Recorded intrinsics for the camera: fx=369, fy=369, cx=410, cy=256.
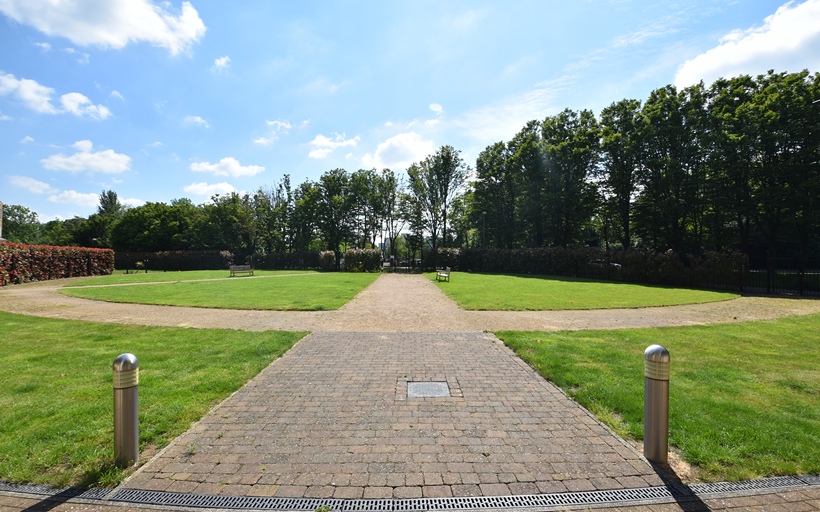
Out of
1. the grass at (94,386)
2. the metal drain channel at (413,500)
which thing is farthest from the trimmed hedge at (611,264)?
the grass at (94,386)

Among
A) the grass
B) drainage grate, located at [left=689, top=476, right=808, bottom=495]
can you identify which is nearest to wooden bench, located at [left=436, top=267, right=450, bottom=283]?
the grass

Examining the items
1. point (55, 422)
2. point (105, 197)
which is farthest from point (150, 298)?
point (105, 197)

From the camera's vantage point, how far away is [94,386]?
5035 mm

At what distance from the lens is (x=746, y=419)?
4.03m

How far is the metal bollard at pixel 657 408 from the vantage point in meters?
3.29

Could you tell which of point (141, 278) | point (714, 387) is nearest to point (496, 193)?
point (141, 278)

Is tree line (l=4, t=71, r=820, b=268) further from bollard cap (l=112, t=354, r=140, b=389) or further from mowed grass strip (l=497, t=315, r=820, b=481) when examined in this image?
bollard cap (l=112, t=354, r=140, b=389)

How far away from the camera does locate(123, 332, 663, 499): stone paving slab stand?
2.96 metres

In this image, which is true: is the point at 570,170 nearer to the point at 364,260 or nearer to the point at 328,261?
the point at 364,260

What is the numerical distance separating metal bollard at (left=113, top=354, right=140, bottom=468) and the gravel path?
5827 millimetres

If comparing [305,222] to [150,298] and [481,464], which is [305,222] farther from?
[481,464]

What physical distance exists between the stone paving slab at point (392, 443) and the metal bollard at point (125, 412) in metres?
0.21

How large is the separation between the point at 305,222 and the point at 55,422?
56.1 m

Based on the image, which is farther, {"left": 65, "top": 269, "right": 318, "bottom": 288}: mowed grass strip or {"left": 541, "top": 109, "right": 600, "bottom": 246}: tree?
{"left": 541, "top": 109, "right": 600, "bottom": 246}: tree
